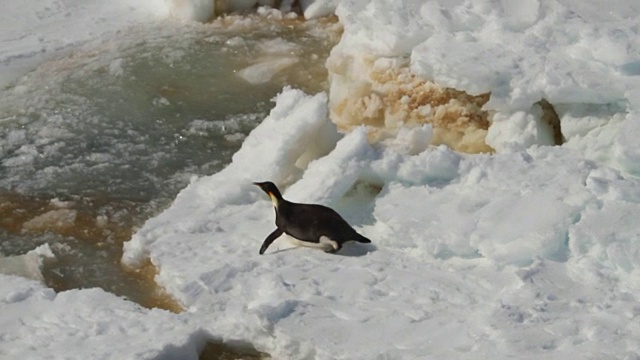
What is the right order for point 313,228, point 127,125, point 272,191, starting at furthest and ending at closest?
point 127,125, point 272,191, point 313,228

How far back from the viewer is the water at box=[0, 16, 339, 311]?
5.76m

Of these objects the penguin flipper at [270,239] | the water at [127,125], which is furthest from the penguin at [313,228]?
the water at [127,125]

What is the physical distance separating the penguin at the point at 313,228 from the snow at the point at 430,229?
72 millimetres

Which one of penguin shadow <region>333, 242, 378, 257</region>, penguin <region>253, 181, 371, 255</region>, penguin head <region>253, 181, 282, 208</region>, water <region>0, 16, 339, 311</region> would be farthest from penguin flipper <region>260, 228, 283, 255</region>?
water <region>0, 16, 339, 311</region>

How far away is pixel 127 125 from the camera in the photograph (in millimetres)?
7160

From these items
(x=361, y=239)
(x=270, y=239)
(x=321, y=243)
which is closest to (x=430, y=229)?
(x=361, y=239)

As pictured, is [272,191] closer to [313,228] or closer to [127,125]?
[313,228]

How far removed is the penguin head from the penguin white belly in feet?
0.64

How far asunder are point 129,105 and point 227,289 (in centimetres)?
279

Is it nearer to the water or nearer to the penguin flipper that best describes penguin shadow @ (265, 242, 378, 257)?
the penguin flipper

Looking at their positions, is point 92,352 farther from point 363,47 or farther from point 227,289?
point 363,47

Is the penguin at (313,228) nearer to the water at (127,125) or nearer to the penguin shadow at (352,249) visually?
the penguin shadow at (352,249)

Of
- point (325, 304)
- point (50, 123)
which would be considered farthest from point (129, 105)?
point (325, 304)

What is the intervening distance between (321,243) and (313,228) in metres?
0.09
